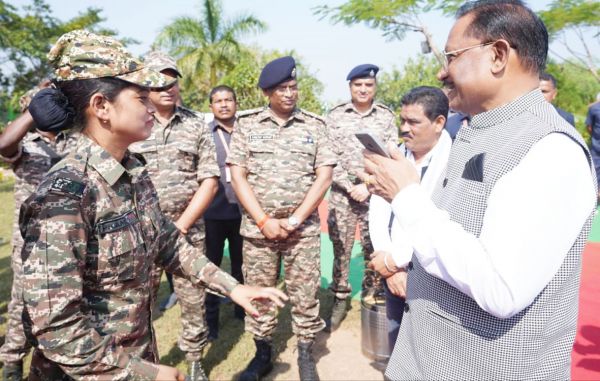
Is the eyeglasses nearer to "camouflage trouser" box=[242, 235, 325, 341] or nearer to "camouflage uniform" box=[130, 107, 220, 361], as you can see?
"camouflage trouser" box=[242, 235, 325, 341]

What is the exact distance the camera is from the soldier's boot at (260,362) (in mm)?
3359

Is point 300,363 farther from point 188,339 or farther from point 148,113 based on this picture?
point 148,113

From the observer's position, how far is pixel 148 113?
69.9 inches

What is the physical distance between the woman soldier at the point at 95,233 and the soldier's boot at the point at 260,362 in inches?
63.7

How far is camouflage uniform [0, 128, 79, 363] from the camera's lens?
3068mm

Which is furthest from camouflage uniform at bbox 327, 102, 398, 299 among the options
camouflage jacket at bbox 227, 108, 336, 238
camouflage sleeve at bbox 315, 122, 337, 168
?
camouflage jacket at bbox 227, 108, 336, 238

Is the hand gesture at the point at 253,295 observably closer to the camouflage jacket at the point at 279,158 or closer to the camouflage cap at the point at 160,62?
the camouflage jacket at the point at 279,158

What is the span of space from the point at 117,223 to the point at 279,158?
184 centimetres

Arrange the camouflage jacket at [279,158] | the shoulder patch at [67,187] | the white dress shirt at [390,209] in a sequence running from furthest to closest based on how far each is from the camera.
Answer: the camouflage jacket at [279,158] → the white dress shirt at [390,209] → the shoulder patch at [67,187]

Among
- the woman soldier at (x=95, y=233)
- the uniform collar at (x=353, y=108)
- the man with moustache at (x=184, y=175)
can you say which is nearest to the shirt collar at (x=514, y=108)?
the woman soldier at (x=95, y=233)

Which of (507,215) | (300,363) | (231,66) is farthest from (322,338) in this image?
(231,66)

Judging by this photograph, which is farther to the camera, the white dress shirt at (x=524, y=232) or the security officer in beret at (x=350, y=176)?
the security officer in beret at (x=350, y=176)

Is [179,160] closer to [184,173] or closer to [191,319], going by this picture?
[184,173]

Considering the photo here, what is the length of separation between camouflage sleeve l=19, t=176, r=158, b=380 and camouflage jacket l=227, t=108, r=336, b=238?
1.92m
